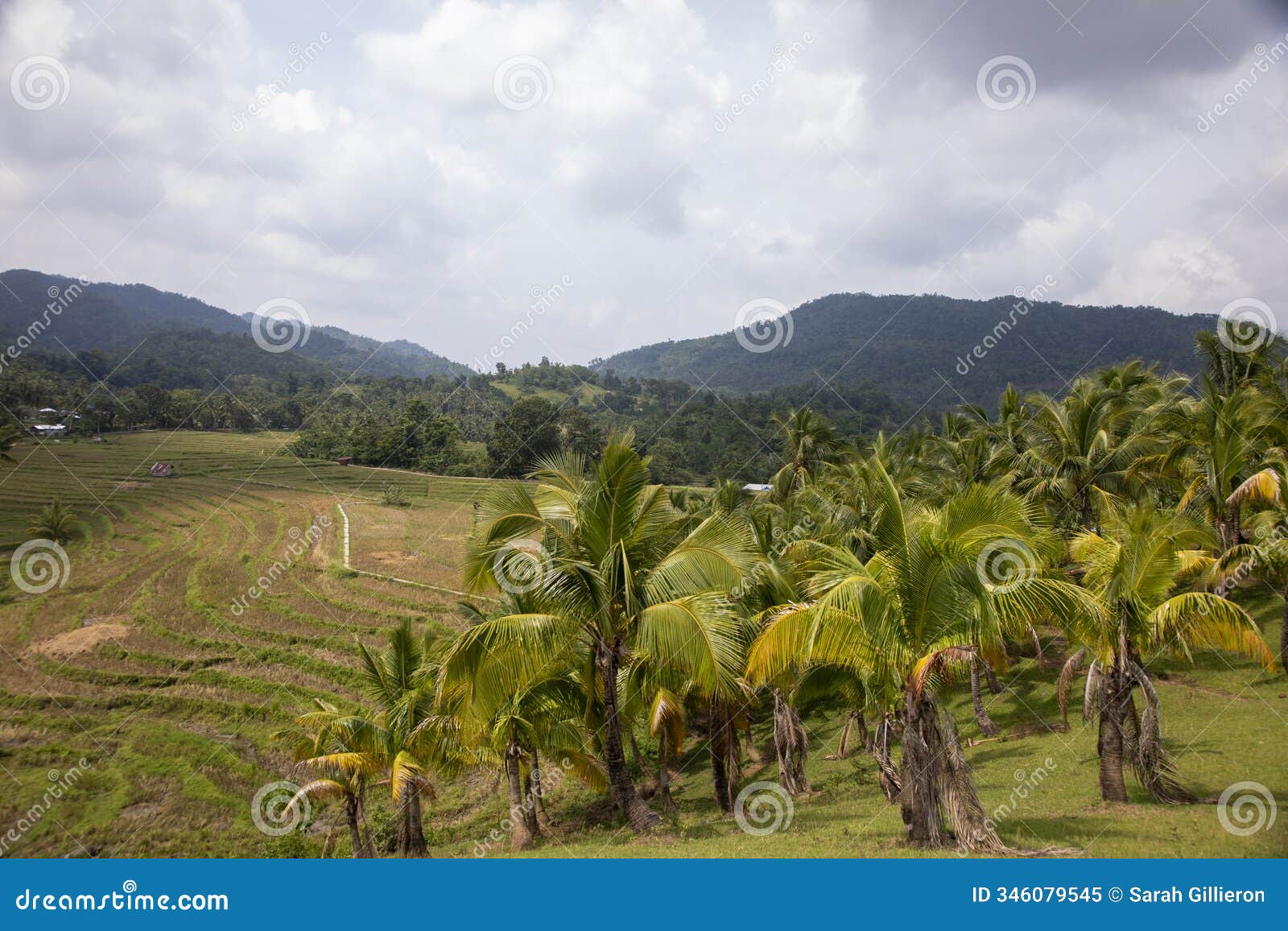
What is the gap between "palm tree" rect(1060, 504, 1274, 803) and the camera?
29.6ft

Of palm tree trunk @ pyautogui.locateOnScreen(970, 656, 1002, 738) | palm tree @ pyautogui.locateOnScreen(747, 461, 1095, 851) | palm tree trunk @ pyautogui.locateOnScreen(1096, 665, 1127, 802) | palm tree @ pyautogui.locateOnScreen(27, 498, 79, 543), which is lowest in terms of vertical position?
palm tree trunk @ pyautogui.locateOnScreen(970, 656, 1002, 738)

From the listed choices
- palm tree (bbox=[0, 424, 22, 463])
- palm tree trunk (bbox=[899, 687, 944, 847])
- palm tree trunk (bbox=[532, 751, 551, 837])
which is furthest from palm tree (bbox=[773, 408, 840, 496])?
palm tree (bbox=[0, 424, 22, 463])

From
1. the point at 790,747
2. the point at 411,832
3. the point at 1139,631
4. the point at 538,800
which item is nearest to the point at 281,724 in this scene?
the point at 538,800

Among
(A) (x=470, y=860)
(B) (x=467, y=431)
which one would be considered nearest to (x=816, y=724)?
(A) (x=470, y=860)

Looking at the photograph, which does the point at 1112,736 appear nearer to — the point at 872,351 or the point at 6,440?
the point at 6,440

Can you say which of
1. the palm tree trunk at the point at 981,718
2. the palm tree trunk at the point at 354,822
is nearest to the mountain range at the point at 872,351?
the palm tree trunk at the point at 981,718

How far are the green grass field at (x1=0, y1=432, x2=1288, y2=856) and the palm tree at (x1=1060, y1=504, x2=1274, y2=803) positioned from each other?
0.69 m

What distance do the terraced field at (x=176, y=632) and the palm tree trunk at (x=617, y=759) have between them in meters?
10.1

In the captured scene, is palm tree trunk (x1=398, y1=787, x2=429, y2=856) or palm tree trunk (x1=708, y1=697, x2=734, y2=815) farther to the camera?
palm tree trunk (x1=708, y1=697, x2=734, y2=815)

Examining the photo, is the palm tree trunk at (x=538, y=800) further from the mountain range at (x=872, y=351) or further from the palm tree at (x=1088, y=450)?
the mountain range at (x=872, y=351)

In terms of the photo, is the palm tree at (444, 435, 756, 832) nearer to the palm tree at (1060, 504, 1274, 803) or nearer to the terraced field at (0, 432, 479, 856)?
the palm tree at (1060, 504, 1274, 803)

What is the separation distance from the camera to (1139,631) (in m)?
9.53

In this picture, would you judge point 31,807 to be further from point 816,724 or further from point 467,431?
point 467,431

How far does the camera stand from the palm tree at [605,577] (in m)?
8.65
